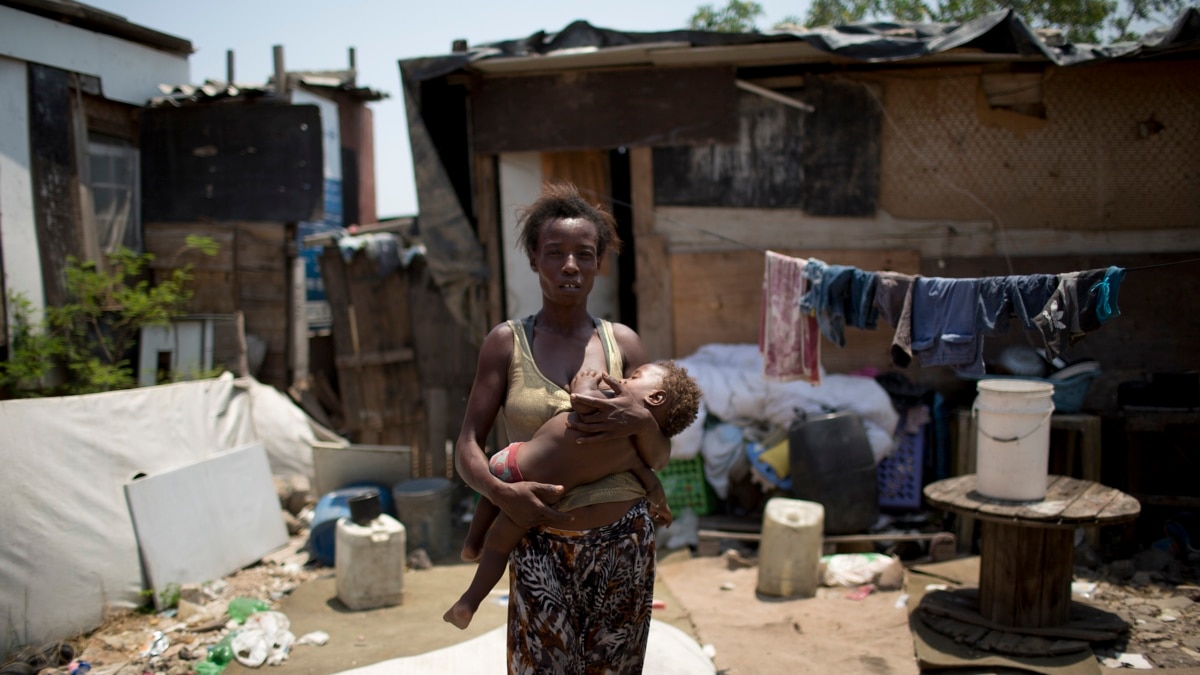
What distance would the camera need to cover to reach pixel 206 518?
5.75 meters

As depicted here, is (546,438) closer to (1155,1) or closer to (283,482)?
(283,482)

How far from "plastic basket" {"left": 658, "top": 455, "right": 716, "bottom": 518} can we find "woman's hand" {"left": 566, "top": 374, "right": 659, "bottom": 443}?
13.7ft

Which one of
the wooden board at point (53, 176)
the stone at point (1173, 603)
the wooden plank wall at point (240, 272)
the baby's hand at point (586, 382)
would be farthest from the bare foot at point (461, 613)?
the wooden plank wall at point (240, 272)

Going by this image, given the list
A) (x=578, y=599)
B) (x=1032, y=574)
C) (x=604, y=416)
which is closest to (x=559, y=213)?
A: (x=604, y=416)

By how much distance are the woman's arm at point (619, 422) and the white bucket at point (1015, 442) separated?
264 centimetres

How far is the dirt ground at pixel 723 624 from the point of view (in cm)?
434

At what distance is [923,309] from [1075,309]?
2.64ft

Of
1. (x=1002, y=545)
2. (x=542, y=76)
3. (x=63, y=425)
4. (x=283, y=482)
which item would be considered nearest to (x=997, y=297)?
(x=1002, y=545)

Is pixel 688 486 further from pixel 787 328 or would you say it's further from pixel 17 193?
pixel 17 193

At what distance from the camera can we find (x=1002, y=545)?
435 centimetres

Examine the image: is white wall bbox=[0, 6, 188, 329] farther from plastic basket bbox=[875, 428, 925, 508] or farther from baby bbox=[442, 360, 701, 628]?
plastic basket bbox=[875, 428, 925, 508]

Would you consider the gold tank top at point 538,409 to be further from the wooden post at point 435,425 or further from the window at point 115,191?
the window at point 115,191

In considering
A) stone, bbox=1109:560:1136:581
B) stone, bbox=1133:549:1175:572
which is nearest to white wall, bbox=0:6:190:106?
stone, bbox=1109:560:1136:581

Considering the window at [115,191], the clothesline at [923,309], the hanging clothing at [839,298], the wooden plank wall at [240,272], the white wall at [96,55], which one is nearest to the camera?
the clothesline at [923,309]
